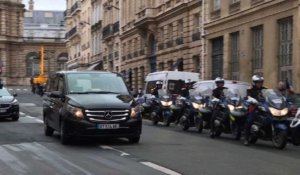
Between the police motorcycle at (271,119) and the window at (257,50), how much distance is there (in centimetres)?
1564

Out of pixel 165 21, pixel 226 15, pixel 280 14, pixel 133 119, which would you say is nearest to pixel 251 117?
pixel 133 119

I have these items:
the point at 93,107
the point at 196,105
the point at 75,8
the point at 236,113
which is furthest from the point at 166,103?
the point at 75,8

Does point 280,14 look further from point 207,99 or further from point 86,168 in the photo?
point 86,168

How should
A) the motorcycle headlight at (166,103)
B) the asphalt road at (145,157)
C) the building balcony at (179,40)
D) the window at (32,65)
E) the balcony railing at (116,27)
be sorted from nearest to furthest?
1. the asphalt road at (145,157)
2. the motorcycle headlight at (166,103)
3. the building balcony at (179,40)
4. the balcony railing at (116,27)
5. the window at (32,65)

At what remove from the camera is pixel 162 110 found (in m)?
23.5

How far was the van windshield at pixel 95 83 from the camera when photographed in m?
15.8

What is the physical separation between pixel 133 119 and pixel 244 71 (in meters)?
18.1

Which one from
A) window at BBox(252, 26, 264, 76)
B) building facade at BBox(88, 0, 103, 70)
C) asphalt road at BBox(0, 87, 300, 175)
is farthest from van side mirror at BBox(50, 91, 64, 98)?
building facade at BBox(88, 0, 103, 70)

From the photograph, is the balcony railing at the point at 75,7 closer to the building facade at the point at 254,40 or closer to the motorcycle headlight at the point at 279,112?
the building facade at the point at 254,40

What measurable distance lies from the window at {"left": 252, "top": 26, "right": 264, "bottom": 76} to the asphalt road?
14.1 meters

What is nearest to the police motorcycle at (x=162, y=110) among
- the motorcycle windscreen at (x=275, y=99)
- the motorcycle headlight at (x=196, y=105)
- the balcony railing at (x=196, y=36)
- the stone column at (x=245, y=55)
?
the motorcycle headlight at (x=196, y=105)

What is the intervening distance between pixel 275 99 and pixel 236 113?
168 centimetres

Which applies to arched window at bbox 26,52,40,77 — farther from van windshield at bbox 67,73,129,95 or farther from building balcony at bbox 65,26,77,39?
van windshield at bbox 67,73,129,95

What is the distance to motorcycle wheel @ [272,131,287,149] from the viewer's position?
14.7 m
